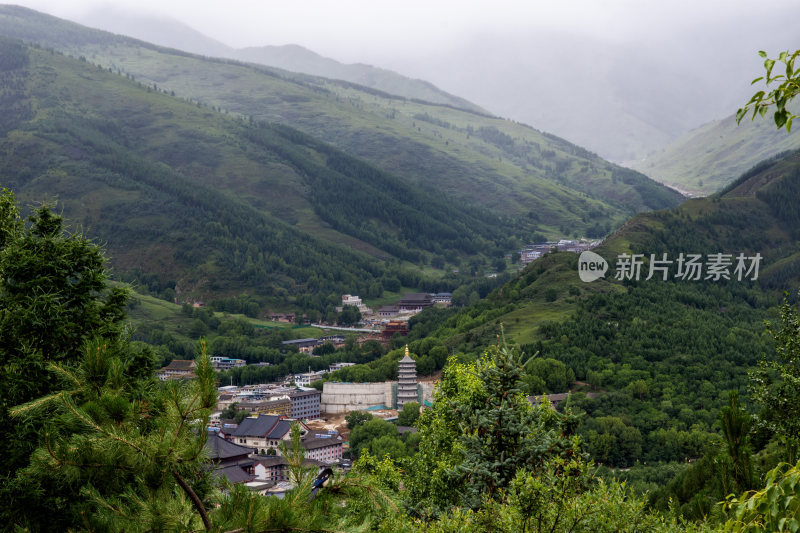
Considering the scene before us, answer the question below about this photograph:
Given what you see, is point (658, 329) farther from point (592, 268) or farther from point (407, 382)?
point (407, 382)

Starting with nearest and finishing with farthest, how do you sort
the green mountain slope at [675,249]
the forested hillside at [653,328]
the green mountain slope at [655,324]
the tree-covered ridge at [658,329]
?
the tree-covered ridge at [658,329] → the forested hillside at [653,328] → the green mountain slope at [655,324] → the green mountain slope at [675,249]

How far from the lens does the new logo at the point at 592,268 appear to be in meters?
115

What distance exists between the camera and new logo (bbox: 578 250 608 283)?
115m

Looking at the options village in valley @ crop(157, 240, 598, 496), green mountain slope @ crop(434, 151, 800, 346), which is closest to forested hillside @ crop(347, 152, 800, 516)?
green mountain slope @ crop(434, 151, 800, 346)

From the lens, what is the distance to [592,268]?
116 metres

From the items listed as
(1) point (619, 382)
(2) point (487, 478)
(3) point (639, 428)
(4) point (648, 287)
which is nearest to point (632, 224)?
(4) point (648, 287)

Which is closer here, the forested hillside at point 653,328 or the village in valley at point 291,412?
the forested hillside at point 653,328

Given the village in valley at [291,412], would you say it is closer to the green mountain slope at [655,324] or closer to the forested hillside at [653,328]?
the forested hillside at [653,328]

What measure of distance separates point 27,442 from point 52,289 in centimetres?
410

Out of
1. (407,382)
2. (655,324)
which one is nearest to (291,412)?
(407,382)

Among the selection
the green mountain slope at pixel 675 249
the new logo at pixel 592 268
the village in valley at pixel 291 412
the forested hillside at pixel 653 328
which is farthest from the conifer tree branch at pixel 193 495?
the new logo at pixel 592 268

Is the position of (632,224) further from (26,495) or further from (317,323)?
(26,495)

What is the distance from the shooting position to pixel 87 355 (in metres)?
10.3

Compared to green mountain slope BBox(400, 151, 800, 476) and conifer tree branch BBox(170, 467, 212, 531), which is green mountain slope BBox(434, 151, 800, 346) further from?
conifer tree branch BBox(170, 467, 212, 531)
